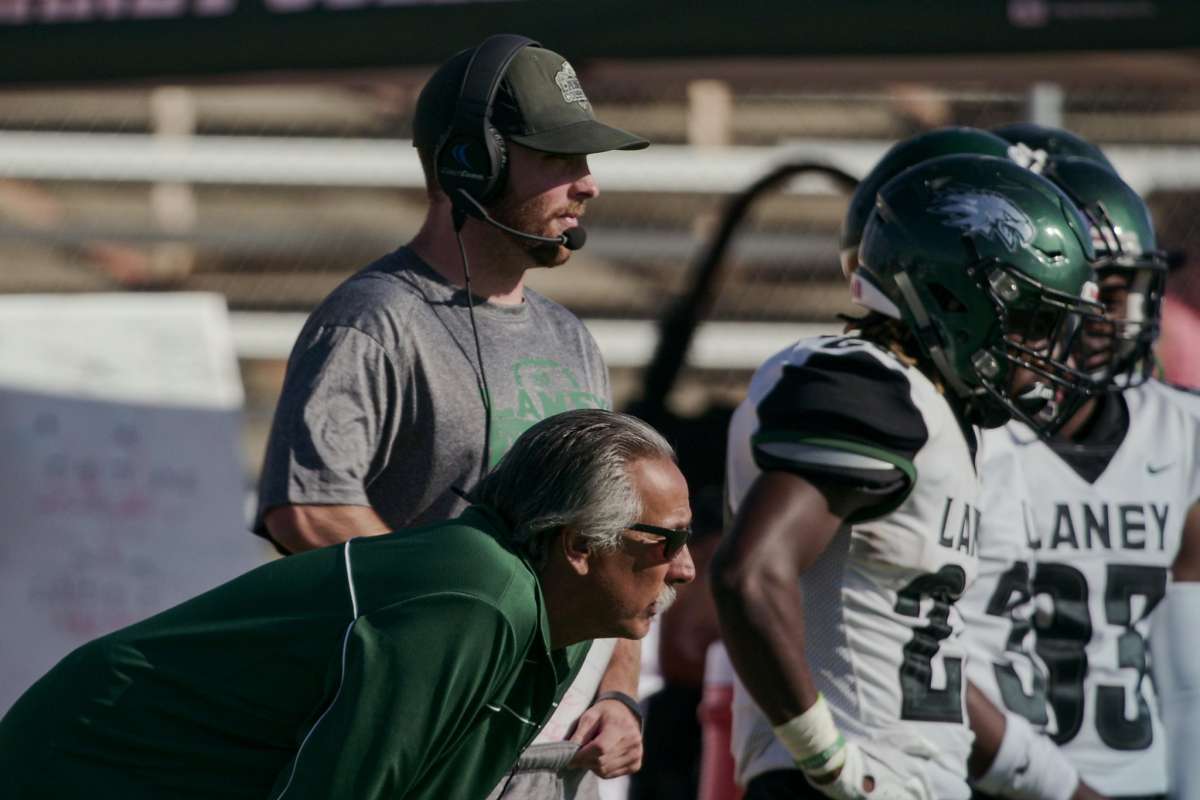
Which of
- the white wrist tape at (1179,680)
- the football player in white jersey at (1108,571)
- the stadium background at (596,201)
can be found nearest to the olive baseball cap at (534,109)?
the football player in white jersey at (1108,571)

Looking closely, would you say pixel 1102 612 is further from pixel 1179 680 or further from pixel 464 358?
pixel 464 358

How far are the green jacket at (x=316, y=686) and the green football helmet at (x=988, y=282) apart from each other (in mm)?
1166

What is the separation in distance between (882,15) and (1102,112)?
227cm

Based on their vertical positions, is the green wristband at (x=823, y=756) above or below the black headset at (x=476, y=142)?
below

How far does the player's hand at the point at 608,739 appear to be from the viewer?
115 inches

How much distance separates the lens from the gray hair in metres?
2.38

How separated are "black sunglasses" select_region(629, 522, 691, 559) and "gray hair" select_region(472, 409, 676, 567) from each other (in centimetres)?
2

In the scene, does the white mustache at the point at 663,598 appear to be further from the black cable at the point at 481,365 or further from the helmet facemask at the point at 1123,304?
the helmet facemask at the point at 1123,304

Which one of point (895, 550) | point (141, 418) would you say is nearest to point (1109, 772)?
point (895, 550)

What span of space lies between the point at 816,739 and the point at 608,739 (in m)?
Result: 0.31

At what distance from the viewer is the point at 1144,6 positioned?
4.78 metres

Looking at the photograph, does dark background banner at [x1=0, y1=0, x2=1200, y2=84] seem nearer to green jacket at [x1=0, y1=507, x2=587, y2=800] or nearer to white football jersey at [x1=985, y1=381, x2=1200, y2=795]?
white football jersey at [x1=985, y1=381, x2=1200, y2=795]

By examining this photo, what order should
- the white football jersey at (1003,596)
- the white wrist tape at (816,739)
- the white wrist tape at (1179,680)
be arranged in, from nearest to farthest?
1. the white wrist tape at (816,739)
2. the white wrist tape at (1179,680)
3. the white football jersey at (1003,596)

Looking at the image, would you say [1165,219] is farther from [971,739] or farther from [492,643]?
[492,643]
